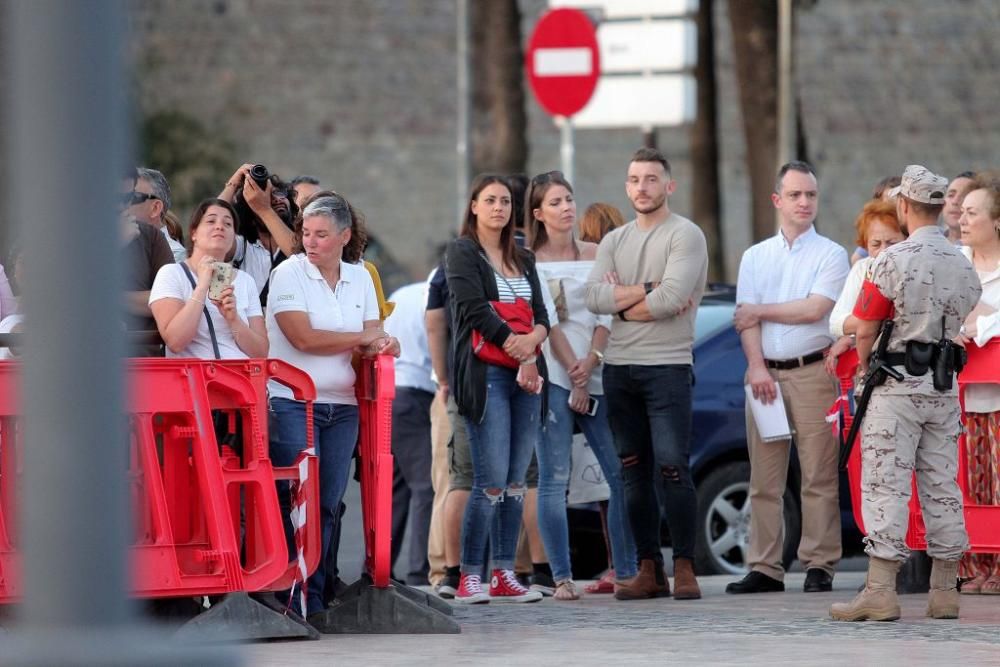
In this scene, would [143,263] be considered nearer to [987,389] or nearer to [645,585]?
[645,585]

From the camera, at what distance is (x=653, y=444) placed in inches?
361

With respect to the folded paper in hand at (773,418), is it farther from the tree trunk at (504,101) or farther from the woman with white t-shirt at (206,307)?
the tree trunk at (504,101)

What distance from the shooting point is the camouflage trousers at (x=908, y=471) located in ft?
25.8

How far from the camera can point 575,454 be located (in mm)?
10023

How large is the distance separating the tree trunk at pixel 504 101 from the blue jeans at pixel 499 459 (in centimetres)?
1424

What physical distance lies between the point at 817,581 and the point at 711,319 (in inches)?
74.4

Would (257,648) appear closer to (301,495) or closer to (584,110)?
(301,495)

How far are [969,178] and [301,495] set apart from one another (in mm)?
4048

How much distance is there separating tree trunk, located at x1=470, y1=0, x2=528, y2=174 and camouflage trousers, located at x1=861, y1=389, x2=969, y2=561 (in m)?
15.3

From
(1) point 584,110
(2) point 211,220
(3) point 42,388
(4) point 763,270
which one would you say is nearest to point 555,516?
(4) point 763,270

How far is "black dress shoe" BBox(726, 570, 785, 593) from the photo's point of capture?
9414 mm

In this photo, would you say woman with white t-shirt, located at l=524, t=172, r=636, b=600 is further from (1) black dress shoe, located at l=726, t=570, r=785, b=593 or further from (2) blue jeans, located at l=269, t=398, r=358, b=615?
(2) blue jeans, located at l=269, t=398, r=358, b=615

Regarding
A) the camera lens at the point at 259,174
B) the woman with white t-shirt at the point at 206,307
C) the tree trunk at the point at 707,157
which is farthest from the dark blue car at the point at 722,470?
the tree trunk at the point at 707,157

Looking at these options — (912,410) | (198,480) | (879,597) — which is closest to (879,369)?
(912,410)
